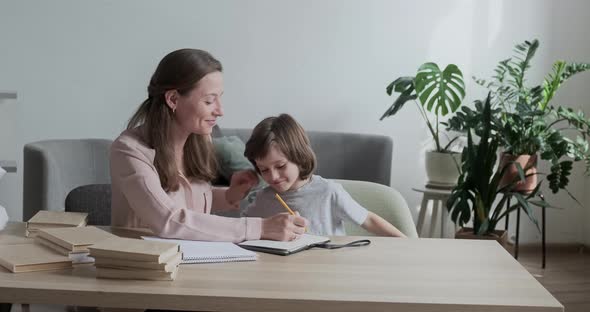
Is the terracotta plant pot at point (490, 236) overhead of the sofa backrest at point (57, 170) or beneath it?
beneath

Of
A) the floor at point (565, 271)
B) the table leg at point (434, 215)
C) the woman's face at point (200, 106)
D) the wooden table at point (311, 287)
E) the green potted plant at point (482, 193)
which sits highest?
the woman's face at point (200, 106)

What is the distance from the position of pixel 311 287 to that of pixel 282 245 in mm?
331

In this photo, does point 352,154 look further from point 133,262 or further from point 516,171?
point 133,262

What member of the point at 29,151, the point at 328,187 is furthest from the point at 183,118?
the point at 29,151

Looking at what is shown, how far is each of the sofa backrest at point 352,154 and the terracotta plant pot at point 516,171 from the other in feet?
2.12

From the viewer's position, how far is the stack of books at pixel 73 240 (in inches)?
70.5

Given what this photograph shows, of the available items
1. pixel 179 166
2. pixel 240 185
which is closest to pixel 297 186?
pixel 240 185

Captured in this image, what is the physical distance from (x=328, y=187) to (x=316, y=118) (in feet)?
9.45

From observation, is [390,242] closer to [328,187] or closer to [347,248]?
[347,248]

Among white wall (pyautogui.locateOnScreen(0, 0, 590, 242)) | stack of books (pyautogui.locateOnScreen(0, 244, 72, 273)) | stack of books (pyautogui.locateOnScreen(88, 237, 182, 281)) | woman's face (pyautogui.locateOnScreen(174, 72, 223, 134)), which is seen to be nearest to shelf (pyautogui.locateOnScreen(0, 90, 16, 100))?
white wall (pyautogui.locateOnScreen(0, 0, 590, 242))

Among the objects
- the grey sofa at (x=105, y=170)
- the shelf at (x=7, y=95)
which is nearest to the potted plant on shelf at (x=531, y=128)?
the grey sofa at (x=105, y=170)

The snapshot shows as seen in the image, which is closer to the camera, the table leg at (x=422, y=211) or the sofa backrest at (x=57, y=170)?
the sofa backrest at (x=57, y=170)

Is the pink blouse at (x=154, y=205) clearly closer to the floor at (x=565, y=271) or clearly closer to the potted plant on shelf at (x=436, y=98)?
the floor at (x=565, y=271)

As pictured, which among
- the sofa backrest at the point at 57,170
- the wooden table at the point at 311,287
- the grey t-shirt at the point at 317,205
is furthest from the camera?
the sofa backrest at the point at 57,170
